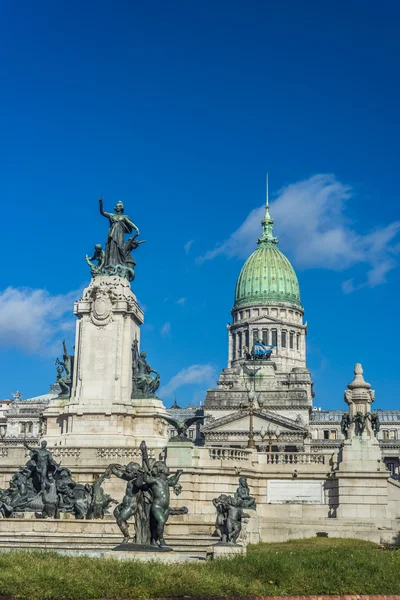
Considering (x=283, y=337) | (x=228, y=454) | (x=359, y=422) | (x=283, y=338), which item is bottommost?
(x=228, y=454)

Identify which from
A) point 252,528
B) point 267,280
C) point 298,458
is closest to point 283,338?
point 267,280

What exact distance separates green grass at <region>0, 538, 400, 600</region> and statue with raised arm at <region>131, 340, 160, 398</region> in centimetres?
2231

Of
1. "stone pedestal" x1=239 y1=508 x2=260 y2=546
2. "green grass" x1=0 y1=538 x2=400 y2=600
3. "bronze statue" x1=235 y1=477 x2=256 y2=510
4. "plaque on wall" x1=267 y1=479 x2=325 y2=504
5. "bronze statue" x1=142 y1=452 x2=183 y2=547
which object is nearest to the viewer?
"green grass" x1=0 y1=538 x2=400 y2=600

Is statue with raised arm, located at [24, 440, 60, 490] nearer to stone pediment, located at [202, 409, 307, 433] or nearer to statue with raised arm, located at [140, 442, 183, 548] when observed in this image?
statue with raised arm, located at [140, 442, 183, 548]

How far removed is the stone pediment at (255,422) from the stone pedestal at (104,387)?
5642 cm

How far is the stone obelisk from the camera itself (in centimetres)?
3966

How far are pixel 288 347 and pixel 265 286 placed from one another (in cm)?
1025

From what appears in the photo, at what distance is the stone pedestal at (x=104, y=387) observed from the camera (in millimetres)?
39625

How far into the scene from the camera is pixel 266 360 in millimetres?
118188

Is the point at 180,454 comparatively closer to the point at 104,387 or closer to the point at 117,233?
the point at 104,387

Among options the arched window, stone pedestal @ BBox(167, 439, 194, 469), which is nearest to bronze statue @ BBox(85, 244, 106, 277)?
stone pedestal @ BBox(167, 439, 194, 469)

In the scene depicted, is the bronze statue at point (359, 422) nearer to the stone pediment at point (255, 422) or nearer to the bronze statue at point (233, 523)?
the bronze statue at point (233, 523)

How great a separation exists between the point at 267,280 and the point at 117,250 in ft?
277

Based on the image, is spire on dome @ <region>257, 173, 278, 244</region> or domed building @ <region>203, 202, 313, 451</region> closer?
domed building @ <region>203, 202, 313, 451</region>
